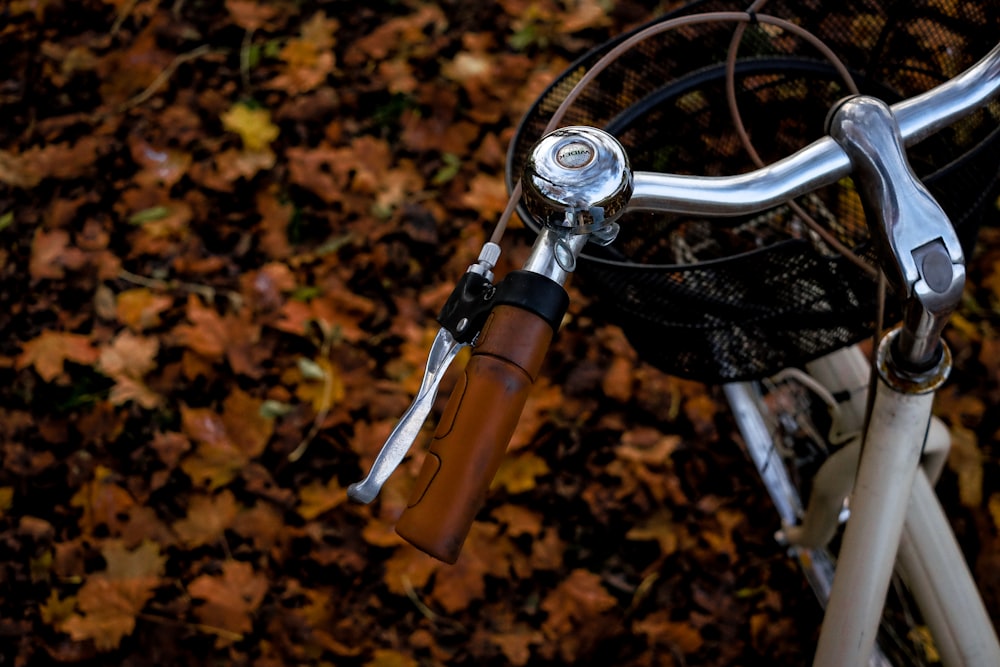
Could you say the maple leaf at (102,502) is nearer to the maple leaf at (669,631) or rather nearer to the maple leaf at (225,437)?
the maple leaf at (225,437)

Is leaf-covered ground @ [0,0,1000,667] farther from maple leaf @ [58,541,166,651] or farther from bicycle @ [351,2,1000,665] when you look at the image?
bicycle @ [351,2,1000,665]

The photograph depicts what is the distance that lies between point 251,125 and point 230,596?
1.66 metres

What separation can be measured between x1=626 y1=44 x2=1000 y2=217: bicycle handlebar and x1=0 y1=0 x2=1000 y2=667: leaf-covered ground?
139 cm

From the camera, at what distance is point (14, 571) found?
1953mm

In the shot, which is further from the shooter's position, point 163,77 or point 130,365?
point 163,77

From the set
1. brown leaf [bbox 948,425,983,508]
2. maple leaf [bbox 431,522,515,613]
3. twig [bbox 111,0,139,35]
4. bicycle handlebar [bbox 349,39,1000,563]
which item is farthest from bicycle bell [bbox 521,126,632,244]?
twig [bbox 111,0,139,35]

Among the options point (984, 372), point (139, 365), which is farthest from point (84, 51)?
point (984, 372)

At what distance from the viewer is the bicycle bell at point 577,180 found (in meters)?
0.59

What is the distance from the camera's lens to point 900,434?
0.93 meters

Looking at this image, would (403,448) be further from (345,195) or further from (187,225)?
(187,225)

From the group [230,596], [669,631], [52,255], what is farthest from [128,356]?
[669,631]

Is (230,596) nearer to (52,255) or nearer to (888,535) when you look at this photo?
(52,255)

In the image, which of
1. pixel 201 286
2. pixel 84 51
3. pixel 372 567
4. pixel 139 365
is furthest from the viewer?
pixel 84 51

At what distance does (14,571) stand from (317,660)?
34.3 inches
